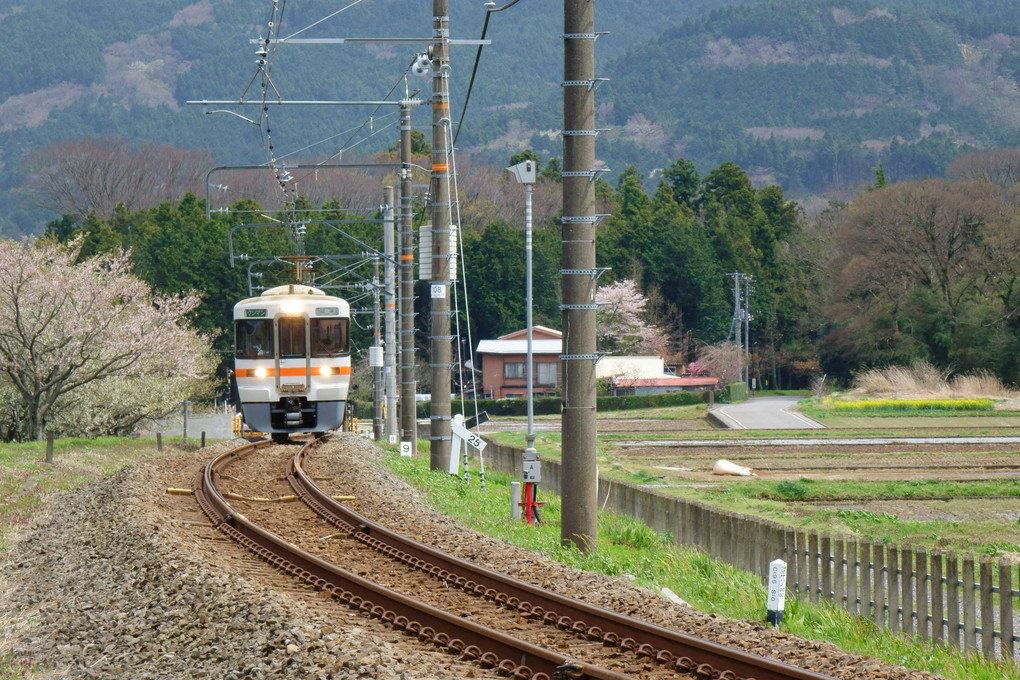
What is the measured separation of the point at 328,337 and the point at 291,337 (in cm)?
73

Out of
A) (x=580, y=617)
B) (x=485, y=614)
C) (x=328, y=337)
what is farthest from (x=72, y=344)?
(x=580, y=617)

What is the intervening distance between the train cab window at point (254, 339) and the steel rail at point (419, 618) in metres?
7.39

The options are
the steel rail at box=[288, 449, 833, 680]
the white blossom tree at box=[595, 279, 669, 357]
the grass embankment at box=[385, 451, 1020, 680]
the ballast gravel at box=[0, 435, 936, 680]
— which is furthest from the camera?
the white blossom tree at box=[595, 279, 669, 357]

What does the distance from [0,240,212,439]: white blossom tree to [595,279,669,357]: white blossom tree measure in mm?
49055

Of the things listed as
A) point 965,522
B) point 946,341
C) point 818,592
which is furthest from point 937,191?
point 818,592

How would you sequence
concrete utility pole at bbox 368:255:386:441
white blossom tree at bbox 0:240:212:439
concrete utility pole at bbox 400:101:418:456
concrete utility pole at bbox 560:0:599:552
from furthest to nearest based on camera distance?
concrete utility pole at bbox 368:255:386:441, white blossom tree at bbox 0:240:212:439, concrete utility pole at bbox 400:101:418:456, concrete utility pole at bbox 560:0:599:552

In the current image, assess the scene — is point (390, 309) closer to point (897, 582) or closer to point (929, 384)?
point (897, 582)

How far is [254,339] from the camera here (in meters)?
22.6

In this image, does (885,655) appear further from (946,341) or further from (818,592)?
(946,341)

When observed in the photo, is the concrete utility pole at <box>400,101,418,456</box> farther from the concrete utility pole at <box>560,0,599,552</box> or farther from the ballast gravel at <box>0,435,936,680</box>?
the concrete utility pole at <box>560,0,599,552</box>

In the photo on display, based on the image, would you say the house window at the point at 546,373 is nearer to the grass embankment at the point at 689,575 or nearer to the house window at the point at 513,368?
the house window at the point at 513,368

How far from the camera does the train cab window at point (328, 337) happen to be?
22.7m

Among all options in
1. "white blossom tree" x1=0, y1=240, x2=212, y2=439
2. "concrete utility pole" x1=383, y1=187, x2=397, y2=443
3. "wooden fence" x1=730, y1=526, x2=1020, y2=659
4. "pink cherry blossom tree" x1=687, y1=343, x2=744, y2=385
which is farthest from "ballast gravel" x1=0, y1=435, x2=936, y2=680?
"pink cherry blossom tree" x1=687, y1=343, x2=744, y2=385

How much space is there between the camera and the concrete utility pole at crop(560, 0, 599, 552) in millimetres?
12414
